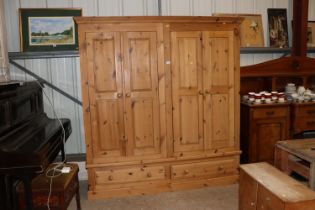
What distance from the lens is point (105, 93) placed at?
3.02 metres

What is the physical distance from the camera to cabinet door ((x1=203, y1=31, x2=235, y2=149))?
3.19 metres

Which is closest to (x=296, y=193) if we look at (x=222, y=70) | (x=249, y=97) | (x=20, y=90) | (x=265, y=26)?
(x=222, y=70)

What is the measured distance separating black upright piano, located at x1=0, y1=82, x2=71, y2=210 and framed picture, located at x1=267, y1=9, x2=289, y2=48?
304cm

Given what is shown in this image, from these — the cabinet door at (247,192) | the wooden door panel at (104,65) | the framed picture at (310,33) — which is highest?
the framed picture at (310,33)

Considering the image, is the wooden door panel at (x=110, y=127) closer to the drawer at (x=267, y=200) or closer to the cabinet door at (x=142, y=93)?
the cabinet door at (x=142, y=93)

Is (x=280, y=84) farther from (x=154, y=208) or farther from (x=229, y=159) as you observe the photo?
(x=154, y=208)

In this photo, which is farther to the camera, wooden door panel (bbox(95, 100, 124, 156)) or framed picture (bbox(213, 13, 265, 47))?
framed picture (bbox(213, 13, 265, 47))

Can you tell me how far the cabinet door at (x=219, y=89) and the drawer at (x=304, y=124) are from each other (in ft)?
2.99

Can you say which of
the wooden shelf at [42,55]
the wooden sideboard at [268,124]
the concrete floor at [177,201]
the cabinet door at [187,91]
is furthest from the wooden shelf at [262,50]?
the wooden shelf at [42,55]

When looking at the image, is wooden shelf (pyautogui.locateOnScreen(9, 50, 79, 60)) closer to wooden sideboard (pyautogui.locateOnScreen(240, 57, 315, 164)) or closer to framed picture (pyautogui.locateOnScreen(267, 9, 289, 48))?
wooden sideboard (pyautogui.locateOnScreen(240, 57, 315, 164))

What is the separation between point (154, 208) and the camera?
2869 millimetres

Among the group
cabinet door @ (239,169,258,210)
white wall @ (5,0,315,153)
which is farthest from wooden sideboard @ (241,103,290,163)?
white wall @ (5,0,315,153)

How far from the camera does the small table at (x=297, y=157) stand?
2.24m

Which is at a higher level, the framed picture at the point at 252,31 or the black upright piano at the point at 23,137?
the framed picture at the point at 252,31
